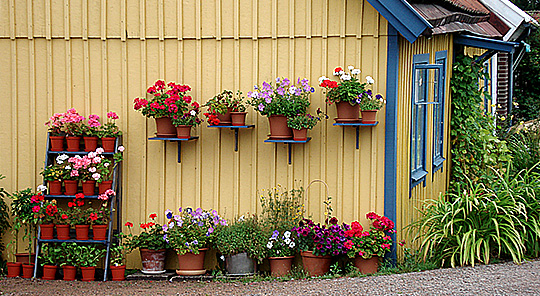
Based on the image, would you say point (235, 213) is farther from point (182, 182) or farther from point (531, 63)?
point (531, 63)

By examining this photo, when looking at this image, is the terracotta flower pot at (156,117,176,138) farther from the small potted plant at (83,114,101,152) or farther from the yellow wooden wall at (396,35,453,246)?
the yellow wooden wall at (396,35,453,246)

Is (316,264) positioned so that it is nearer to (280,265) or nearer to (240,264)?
(280,265)

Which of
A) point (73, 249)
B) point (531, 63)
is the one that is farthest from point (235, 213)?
point (531, 63)

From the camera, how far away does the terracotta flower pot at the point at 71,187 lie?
22.0 feet

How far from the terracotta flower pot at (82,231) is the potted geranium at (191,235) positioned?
85 centimetres

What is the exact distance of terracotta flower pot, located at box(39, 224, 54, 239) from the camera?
22.1ft

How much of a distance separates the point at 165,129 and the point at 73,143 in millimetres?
1055

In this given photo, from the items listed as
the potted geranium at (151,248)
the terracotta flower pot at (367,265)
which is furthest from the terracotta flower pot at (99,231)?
the terracotta flower pot at (367,265)

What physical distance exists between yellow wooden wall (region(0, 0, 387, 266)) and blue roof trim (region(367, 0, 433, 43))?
53cm

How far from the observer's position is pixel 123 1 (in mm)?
6879

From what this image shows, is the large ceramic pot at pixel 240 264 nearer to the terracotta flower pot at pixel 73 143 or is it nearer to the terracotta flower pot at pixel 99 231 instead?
the terracotta flower pot at pixel 99 231

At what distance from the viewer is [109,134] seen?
6793 millimetres

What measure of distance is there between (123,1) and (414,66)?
11.1 feet

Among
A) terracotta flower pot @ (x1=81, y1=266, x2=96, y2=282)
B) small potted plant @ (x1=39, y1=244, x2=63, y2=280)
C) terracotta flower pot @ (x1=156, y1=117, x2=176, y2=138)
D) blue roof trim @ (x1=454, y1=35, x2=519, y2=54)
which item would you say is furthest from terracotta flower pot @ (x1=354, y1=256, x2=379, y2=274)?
blue roof trim @ (x1=454, y1=35, x2=519, y2=54)
